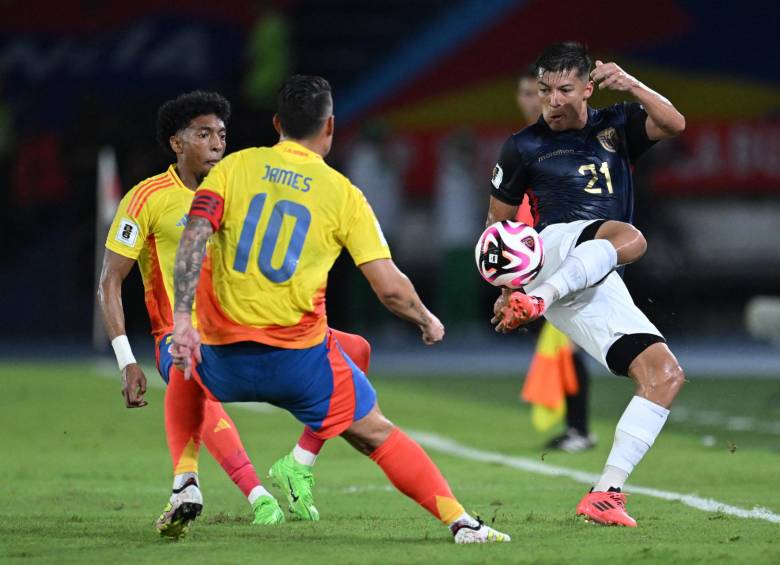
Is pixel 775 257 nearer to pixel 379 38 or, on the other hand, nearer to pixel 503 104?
pixel 503 104

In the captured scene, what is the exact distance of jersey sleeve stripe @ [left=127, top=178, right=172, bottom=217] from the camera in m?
7.59

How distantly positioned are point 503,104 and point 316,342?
78.4 feet

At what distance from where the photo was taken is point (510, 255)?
751cm

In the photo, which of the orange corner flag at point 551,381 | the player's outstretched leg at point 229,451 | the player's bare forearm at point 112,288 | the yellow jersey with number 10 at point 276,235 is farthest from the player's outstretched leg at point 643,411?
the orange corner flag at point 551,381

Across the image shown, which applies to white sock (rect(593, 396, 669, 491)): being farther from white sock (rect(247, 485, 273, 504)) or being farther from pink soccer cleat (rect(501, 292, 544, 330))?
white sock (rect(247, 485, 273, 504))

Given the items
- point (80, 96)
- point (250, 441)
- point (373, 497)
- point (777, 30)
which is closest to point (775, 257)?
point (777, 30)

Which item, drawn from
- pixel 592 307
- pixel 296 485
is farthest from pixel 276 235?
pixel 592 307

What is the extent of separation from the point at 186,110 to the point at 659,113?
2.37 meters

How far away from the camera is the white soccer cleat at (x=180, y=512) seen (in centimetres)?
671

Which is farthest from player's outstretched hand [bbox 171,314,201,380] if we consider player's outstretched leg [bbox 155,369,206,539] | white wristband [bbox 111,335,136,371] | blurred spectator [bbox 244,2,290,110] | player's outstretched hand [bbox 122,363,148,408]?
blurred spectator [bbox 244,2,290,110]

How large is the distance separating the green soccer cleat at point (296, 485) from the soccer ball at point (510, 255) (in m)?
1.42

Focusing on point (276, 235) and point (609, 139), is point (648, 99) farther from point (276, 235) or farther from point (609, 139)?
point (276, 235)

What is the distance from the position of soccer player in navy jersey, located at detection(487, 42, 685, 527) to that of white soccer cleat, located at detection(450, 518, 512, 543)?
0.86 m

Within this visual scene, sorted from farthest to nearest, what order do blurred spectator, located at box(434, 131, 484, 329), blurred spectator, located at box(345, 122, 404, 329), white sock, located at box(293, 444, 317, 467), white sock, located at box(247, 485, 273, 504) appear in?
blurred spectator, located at box(345, 122, 404, 329)
blurred spectator, located at box(434, 131, 484, 329)
white sock, located at box(293, 444, 317, 467)
white sock, located at box(247, 485, 273, 504)
